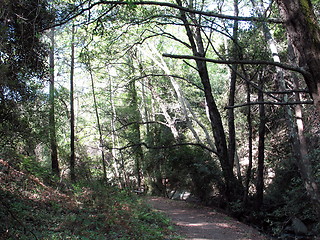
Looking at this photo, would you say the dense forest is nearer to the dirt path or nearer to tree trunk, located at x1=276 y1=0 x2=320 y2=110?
tree trunk, located at x1=276 y1=0 x2=320 y2=110

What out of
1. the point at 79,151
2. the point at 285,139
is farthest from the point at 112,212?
the point at 79,151

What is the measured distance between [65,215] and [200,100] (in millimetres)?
15485

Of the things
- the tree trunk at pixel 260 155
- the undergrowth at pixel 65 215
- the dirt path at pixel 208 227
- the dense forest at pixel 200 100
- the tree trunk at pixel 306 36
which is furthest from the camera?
the tree trunk at pixel 260 155

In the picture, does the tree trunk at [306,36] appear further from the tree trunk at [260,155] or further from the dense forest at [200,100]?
the tree trunk at [260,155]

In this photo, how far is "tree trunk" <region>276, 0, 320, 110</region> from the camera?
2.60 meters

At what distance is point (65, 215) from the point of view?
7.25 metres

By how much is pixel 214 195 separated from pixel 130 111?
9.46 m

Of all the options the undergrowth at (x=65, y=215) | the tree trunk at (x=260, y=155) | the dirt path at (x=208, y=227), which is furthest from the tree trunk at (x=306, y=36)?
the tree trunk at (x=260, y=155)

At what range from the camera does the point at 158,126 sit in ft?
61.3

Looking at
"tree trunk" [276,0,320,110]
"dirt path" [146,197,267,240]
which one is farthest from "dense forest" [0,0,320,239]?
"dirt path" [146,197,267,240]

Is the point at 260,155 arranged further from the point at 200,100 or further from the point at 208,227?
the point at 200,100

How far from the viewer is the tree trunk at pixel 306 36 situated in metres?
2.60

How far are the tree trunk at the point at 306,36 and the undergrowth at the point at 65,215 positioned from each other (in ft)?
15.4

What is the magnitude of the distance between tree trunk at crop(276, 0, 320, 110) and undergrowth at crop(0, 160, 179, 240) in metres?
4.71
